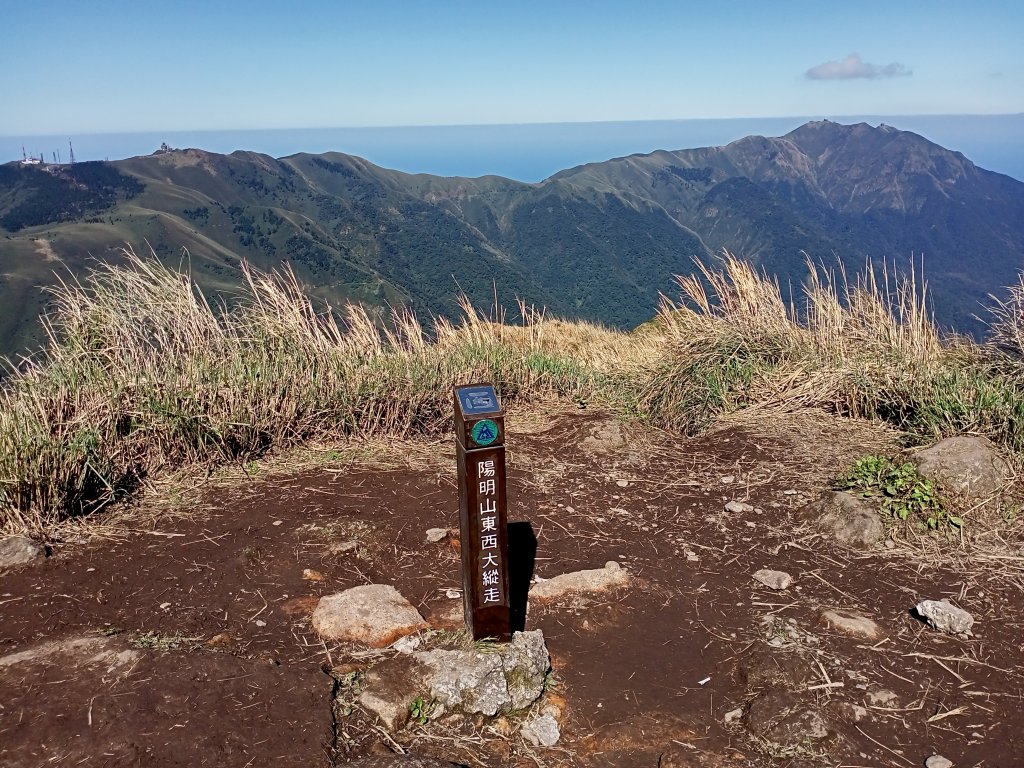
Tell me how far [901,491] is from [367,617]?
3.07m

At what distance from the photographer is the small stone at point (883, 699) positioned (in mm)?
2920

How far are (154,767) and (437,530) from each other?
2015 mm

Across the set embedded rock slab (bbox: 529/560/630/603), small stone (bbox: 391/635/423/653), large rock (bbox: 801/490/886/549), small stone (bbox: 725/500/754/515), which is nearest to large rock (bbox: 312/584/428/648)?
small stone (bbox: 391/635/423/653)

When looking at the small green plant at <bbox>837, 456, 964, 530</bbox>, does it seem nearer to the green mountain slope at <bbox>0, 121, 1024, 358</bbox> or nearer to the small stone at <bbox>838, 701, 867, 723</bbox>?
the small stone at <bbox>838, 701, 867, 723</bbox>

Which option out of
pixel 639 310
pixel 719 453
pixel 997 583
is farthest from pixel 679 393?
pixel 639 310

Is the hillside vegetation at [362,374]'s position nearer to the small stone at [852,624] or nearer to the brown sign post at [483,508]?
the small stone at [852,624]

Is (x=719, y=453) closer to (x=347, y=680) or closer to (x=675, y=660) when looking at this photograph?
(x=675, y=660)

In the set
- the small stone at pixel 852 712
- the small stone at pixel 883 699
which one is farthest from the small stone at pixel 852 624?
the small stone at pixel 852 712

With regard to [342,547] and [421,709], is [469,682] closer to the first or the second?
[421,709]

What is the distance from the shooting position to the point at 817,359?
6.27 m

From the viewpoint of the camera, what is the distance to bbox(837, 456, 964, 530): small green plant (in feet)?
13.8

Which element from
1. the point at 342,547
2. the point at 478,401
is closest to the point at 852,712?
the point at 478,401

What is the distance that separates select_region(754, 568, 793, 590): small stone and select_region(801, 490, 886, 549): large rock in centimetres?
56

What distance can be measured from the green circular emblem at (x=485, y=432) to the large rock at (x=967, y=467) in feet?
9.63
